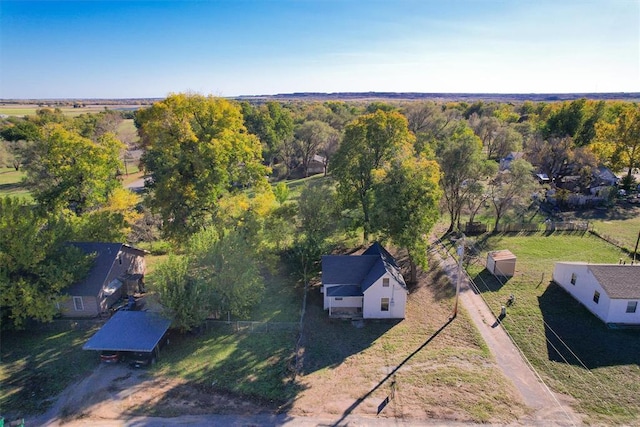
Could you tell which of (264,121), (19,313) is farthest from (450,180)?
(264,121)

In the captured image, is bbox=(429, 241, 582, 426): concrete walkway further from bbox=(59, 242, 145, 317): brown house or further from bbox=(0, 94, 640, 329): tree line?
bbox=(59, 242, 145, 317): brown house

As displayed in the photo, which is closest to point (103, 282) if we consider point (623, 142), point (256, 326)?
point (256, 326)

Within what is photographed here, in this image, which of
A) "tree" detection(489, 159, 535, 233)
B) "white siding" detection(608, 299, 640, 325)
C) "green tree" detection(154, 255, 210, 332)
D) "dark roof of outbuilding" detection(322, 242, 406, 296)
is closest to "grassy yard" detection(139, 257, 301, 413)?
"green tree" detection(154, 255, 210, 332)

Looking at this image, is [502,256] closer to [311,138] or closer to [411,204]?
[411,204]

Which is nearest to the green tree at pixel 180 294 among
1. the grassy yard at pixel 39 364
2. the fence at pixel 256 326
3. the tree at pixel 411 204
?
the fence at pixel 256 326

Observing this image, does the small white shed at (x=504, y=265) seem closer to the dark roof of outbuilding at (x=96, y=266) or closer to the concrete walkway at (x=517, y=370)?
the concrete walkway at (x=517, y=370)

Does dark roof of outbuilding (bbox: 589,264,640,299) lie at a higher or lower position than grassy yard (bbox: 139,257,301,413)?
higher
